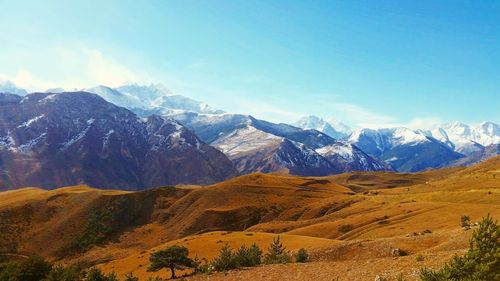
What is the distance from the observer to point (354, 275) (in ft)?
Result: 82.9

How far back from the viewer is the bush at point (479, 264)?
54.3ft

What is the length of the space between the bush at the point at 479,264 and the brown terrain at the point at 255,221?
7083mm

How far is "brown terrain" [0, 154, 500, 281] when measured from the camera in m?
35.8

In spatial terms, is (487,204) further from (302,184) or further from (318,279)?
(302,184)

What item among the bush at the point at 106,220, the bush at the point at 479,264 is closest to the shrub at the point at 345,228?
the bush at the point at 479,264

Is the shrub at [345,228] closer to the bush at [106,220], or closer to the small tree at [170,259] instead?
the small tree at [170,259]

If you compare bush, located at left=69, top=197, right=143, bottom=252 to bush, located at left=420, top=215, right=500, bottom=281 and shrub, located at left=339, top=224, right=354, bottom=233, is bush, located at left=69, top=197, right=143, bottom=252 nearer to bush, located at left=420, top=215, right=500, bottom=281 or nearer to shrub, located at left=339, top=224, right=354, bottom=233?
shrub, located at left=339, top=224, right=354, bottom=233

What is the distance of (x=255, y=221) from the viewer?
337 ft

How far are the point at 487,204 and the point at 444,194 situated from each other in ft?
54.3

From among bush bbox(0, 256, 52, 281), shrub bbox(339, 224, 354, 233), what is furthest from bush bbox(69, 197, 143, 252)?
bush bbox(0, 256, 52, 281)

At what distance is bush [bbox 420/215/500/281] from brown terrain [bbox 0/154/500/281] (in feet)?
23.2

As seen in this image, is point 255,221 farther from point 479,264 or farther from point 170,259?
point 479,264

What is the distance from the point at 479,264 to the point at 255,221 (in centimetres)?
8724

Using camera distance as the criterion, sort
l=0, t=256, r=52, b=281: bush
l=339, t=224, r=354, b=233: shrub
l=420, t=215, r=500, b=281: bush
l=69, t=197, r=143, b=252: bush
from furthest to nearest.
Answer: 1. l=69, t=197, r=143, b=252: bush
2. l=339, t=224, r=354, b=233: shrub
3. l=0, t=256, r=52, b=281: bush
4. l=420, t=215, r=500, b=281: bush
